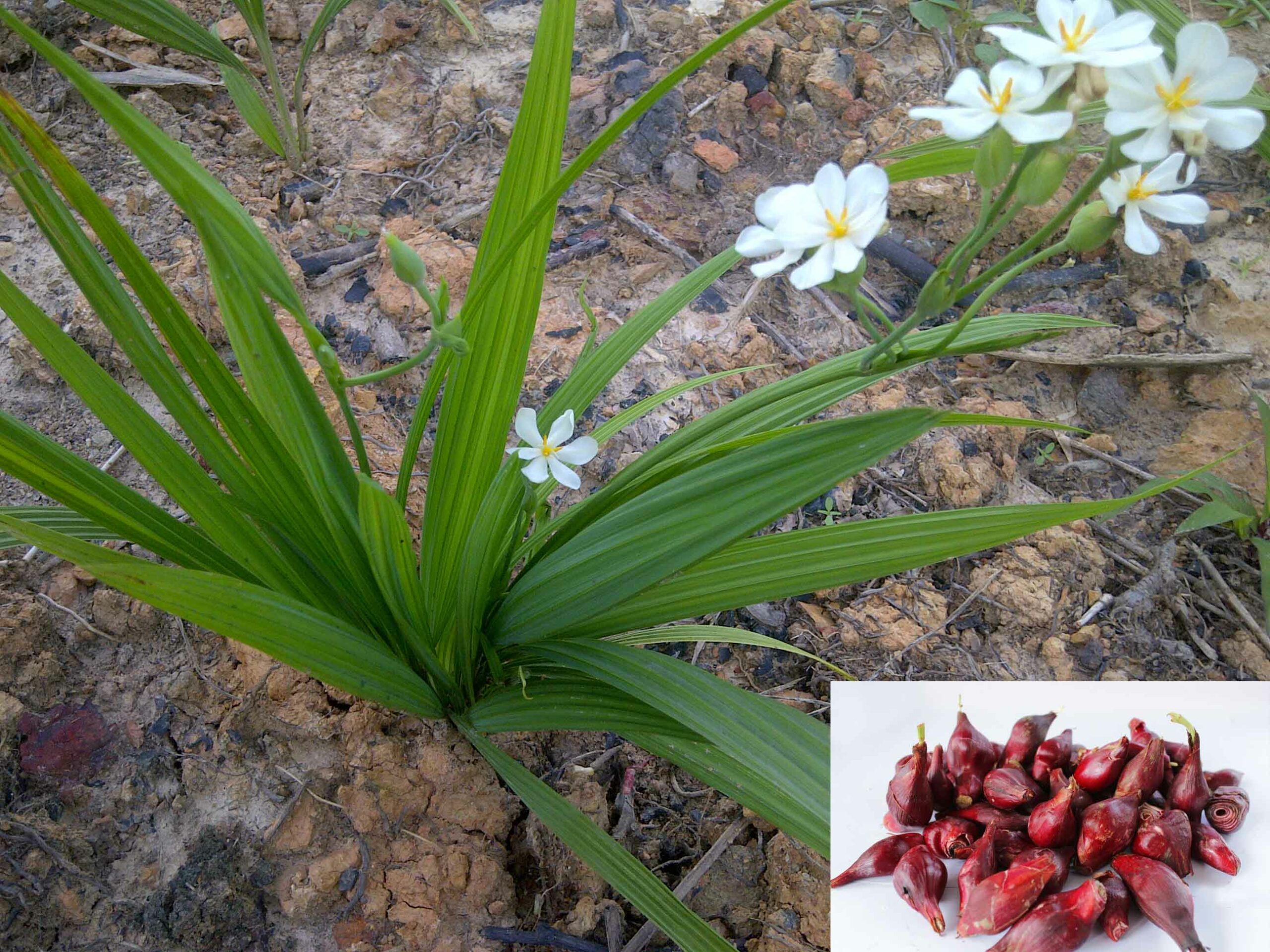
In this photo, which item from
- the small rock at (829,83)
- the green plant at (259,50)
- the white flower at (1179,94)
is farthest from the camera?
the small rock at (829,83)

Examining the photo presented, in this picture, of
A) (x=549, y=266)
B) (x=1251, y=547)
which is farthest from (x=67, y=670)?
(x=1251, y=547)

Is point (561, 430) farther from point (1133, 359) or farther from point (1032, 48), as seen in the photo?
point (1133, 359)

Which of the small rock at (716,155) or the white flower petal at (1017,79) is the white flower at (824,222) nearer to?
the white flower petal at (1017,79)

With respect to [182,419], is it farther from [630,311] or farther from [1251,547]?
[1251,547]

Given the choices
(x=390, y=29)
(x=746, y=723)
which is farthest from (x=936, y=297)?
(x=390, y=29)

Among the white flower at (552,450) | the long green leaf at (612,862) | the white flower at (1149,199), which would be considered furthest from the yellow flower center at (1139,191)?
the long green leaf at (612,862)

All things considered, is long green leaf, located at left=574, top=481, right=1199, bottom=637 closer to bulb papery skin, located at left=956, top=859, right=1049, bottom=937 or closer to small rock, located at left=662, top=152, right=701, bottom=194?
bulb papery skin, located at left=956, top=859, right=1049, bottom=937

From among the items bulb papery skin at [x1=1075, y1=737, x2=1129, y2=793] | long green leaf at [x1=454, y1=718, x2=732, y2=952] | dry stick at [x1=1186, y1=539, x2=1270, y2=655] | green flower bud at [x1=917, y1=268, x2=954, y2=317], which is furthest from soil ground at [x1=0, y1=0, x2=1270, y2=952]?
green flower bud at [x1=917, y1=268, x2=954, y2=317]
